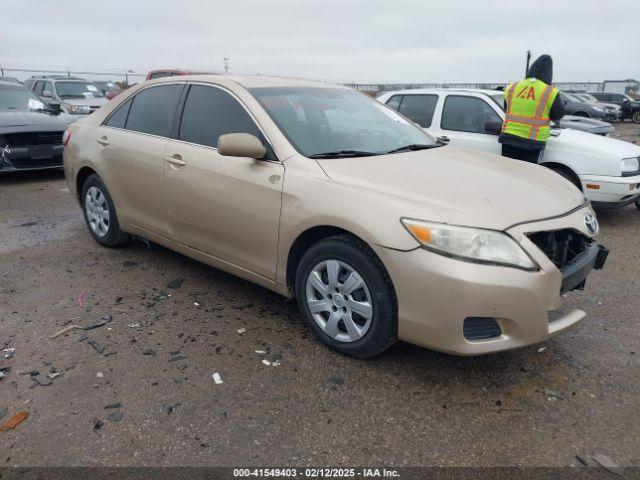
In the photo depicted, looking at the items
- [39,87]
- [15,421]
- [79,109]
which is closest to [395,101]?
[15,421]

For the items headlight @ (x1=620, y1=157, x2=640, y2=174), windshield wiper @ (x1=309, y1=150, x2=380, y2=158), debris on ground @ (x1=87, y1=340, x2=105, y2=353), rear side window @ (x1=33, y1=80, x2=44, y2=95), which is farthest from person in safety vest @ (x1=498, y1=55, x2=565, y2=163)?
rear side window @ (x1=33, y1=80, x2=44, y2=95)

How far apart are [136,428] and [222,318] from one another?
3.95ft

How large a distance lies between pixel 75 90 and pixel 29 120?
312 inches

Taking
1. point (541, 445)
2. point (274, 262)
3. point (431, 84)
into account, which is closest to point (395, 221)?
point (274, 262)

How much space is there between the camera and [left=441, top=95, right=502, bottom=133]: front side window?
6691mm

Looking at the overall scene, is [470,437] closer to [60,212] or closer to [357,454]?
[357,454]

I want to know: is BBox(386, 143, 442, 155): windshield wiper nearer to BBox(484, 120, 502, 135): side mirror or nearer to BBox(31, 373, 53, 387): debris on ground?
BBox(31, 373, 53, 387): debris on ground

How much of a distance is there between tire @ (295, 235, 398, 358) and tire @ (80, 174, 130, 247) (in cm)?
237

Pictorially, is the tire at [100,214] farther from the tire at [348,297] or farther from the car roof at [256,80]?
the tire at [348,297]

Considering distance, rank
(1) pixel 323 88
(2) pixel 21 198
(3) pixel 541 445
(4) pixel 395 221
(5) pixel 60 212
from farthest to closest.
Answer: (2) pixel 21 198 < (5) pixel 60 212 < (1) pixel 323 88 < (4) pixel 395 221 < (3) pixel 541 445

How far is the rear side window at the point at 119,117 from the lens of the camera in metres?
4.58

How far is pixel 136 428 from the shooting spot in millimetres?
2443

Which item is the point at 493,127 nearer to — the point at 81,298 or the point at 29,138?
the point at 81,298

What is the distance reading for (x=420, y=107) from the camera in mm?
7266
